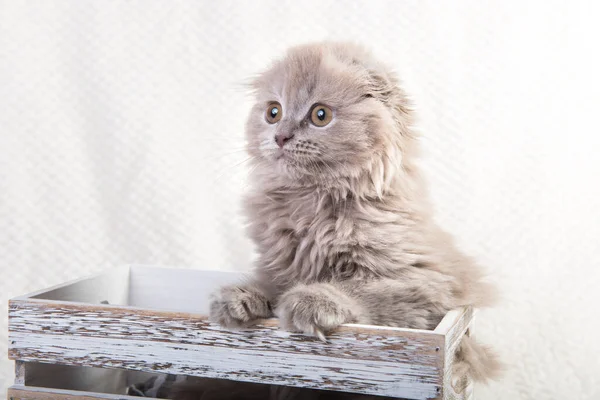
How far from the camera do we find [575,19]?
6.30 ft

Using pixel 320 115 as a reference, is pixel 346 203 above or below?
below

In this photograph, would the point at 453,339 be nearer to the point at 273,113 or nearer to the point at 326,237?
the point at 326,237

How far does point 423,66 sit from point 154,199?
84 centimetres

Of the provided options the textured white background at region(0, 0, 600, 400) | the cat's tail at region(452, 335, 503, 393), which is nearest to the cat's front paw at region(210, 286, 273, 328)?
the cat's tail at region(452, 335, 503, 393)

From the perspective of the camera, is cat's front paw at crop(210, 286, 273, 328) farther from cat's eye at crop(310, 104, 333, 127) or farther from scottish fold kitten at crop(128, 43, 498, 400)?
cat's eye at crop(310, 104, 333, 127)

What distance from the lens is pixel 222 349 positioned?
120cm

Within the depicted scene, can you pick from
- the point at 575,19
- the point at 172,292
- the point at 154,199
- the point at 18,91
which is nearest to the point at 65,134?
the point at 18,91

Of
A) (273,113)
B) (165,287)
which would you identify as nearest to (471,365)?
(273,113)

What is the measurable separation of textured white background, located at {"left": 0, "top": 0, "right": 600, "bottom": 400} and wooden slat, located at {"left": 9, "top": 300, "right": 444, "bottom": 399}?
742 millimetres

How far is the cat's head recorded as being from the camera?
129 cm

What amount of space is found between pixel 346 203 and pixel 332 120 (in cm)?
15

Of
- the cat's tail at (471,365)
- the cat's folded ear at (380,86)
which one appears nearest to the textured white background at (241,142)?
the cat's tail at (471,365)

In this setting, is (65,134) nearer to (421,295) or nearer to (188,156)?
(188,156)

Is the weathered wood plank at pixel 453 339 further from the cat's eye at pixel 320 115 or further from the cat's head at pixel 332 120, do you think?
the cat's eye at pixel 320 115
